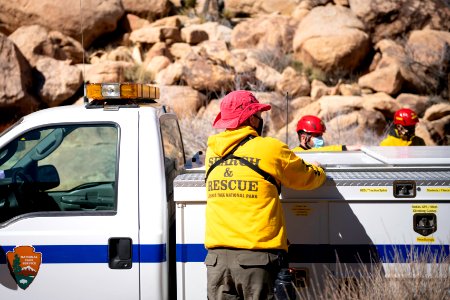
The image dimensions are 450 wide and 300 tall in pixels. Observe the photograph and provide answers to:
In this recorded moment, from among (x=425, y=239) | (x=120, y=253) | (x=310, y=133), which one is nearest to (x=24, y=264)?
(x=120, y=253)

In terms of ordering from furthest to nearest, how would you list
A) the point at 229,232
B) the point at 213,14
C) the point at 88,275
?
the point at 213,14, the point at 88,275, the point at 229,232

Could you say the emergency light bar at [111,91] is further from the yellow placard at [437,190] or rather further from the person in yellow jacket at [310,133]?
the person in yellow jacket at [310,133]

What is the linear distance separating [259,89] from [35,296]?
1199cm

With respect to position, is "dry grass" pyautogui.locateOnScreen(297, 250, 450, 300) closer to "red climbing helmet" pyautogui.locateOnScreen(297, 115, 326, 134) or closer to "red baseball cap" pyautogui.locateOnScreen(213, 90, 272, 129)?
"red baseball cap" pyautogui.locateOnScreen(213, 90, 272, 129)

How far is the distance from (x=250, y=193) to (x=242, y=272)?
16.7 inches

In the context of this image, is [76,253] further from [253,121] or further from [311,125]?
[311,125]

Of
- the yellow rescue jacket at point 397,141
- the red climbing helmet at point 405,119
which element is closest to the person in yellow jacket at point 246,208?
the yellow rescue jacket at point 397,141

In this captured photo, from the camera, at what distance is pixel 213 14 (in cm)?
2116

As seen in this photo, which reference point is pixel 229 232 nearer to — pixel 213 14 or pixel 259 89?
pixel 259 89

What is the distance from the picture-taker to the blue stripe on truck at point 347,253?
3.48 m

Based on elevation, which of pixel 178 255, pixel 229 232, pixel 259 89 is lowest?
pixel 259 89

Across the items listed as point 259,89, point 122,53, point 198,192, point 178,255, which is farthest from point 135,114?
point 122,53

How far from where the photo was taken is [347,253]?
3.54 m

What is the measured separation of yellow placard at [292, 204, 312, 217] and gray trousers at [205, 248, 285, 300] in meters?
0.36
